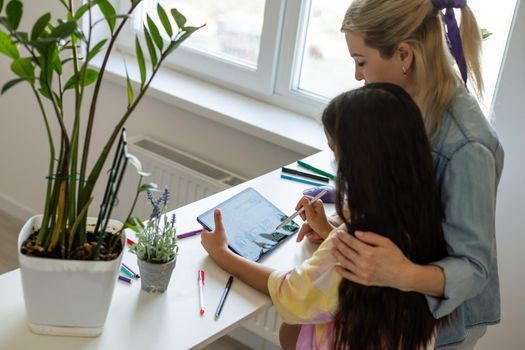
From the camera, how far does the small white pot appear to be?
3.86 feet

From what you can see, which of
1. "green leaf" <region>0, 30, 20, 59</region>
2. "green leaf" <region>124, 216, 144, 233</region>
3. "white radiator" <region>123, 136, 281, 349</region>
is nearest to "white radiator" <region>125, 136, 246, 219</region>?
"white radiator" <region>123, 136, 281, 349</region>

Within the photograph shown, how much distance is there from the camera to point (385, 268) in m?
1.23

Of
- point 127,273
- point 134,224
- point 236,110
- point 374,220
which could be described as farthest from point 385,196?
point 236,110

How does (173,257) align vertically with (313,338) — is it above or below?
above

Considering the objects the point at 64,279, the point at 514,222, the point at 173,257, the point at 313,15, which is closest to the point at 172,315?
the point at 173,257

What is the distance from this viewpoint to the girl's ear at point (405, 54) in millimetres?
1373

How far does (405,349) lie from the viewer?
131cm

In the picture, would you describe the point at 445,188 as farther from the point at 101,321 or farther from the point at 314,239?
the point at 101,321

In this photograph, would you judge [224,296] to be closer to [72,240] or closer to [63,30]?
[72,240]

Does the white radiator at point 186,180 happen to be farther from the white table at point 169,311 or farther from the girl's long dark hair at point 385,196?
the girl's long dark hair at point 385,196

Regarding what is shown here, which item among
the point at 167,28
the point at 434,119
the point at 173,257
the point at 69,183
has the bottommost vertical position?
the point at 173,257

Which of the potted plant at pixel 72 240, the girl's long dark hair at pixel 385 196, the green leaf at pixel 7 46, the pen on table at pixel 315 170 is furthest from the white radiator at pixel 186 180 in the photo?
the green leaf at pixel 7 46

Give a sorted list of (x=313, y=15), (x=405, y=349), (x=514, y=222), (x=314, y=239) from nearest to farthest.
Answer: (x=405, y=349) → (x=314, y=239) → (x=514, y=222) → (x=313, y=15)

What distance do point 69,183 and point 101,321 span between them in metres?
0.24
